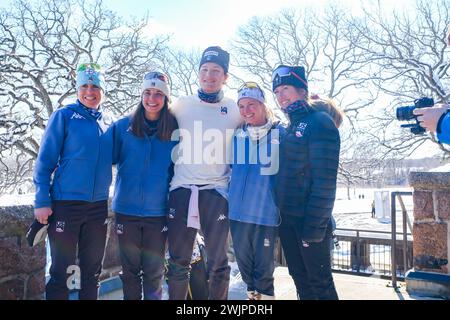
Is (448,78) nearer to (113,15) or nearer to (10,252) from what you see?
(113,15)

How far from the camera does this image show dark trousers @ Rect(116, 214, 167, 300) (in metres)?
2.61

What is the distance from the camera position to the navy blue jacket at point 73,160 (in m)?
2.49

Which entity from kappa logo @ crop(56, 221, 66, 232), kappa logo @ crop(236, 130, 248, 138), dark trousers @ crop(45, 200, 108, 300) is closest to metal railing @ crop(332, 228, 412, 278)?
kappa logo @ crop(236, 130, 248, 138)

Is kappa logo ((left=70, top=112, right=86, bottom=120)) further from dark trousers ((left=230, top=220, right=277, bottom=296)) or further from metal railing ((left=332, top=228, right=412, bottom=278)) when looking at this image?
metal railing ((left=332, top=228, right=412, bottom=278))

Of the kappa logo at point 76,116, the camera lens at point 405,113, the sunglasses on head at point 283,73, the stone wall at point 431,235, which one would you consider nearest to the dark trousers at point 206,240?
the kappa logo at point 76,116

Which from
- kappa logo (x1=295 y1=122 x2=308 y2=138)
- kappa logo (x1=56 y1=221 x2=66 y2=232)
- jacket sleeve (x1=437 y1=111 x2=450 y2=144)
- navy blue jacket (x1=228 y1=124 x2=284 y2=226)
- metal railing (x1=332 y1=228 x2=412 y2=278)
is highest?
kappa logo (x1=295 y1=122 x2=308 y2=138)

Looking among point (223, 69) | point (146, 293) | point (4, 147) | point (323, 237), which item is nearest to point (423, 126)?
point (323, 237)

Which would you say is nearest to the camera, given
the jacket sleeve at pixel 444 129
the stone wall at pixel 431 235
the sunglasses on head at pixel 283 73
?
the jacket sleeve at pixel 444 129

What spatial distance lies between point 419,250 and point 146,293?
99.2 inches

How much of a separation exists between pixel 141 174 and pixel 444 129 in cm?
197

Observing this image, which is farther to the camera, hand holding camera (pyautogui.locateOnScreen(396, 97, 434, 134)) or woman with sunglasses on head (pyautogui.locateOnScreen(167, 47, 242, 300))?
woman with sunglasses on head (pyautogui.locateOnScreen(167, 47, 242, 300))

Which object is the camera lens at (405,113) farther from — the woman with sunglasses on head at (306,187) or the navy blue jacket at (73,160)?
the navy blue jacket at (73,160)

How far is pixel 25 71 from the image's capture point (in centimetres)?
1367

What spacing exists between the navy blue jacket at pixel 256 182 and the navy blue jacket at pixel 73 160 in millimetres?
956
